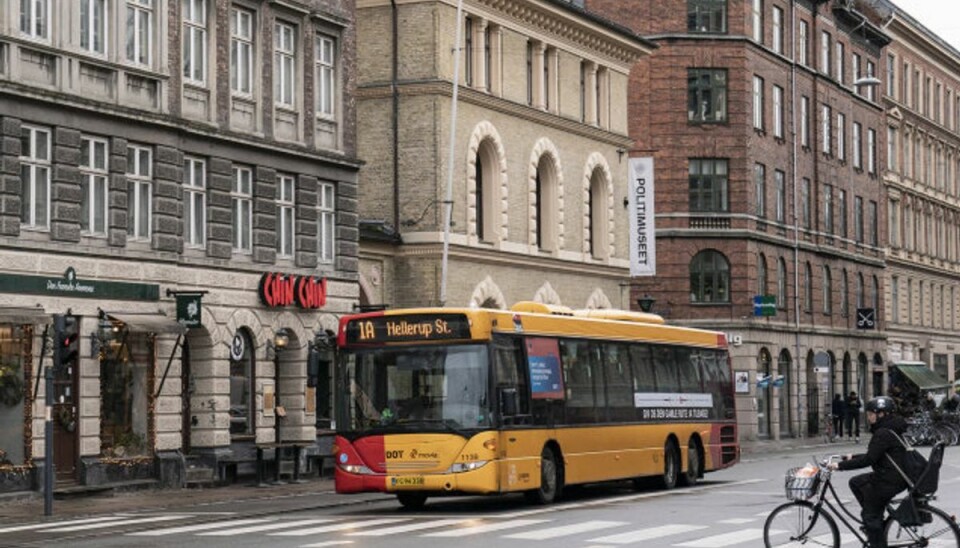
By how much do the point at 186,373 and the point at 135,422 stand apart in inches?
88.3

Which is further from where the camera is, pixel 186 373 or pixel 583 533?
pixel 186 373

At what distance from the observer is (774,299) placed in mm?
67875

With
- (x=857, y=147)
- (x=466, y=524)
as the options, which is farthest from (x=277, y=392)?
(x=857, y=147)

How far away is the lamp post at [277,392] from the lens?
40125mm

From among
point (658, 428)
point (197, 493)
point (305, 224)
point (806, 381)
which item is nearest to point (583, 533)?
point (658, 428)

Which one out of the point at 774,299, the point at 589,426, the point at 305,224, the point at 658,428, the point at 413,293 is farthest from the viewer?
the point at 774,299

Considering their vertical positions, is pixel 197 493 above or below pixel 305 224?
below

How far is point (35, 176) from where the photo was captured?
3331 centimetres

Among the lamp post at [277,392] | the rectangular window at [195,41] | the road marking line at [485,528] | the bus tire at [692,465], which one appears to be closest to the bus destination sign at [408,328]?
the road marking line at [485,528]

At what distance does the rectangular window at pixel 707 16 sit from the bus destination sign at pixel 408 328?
42118mm

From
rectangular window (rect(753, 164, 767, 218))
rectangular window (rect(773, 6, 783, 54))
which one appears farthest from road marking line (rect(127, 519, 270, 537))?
rectangular window (rect(773, 6, 783, 54))

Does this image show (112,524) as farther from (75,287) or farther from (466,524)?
(75,287)

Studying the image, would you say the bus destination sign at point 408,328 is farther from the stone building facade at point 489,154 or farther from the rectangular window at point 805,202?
the rectangular window at point 805,202

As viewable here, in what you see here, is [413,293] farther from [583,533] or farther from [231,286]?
[583,533]
